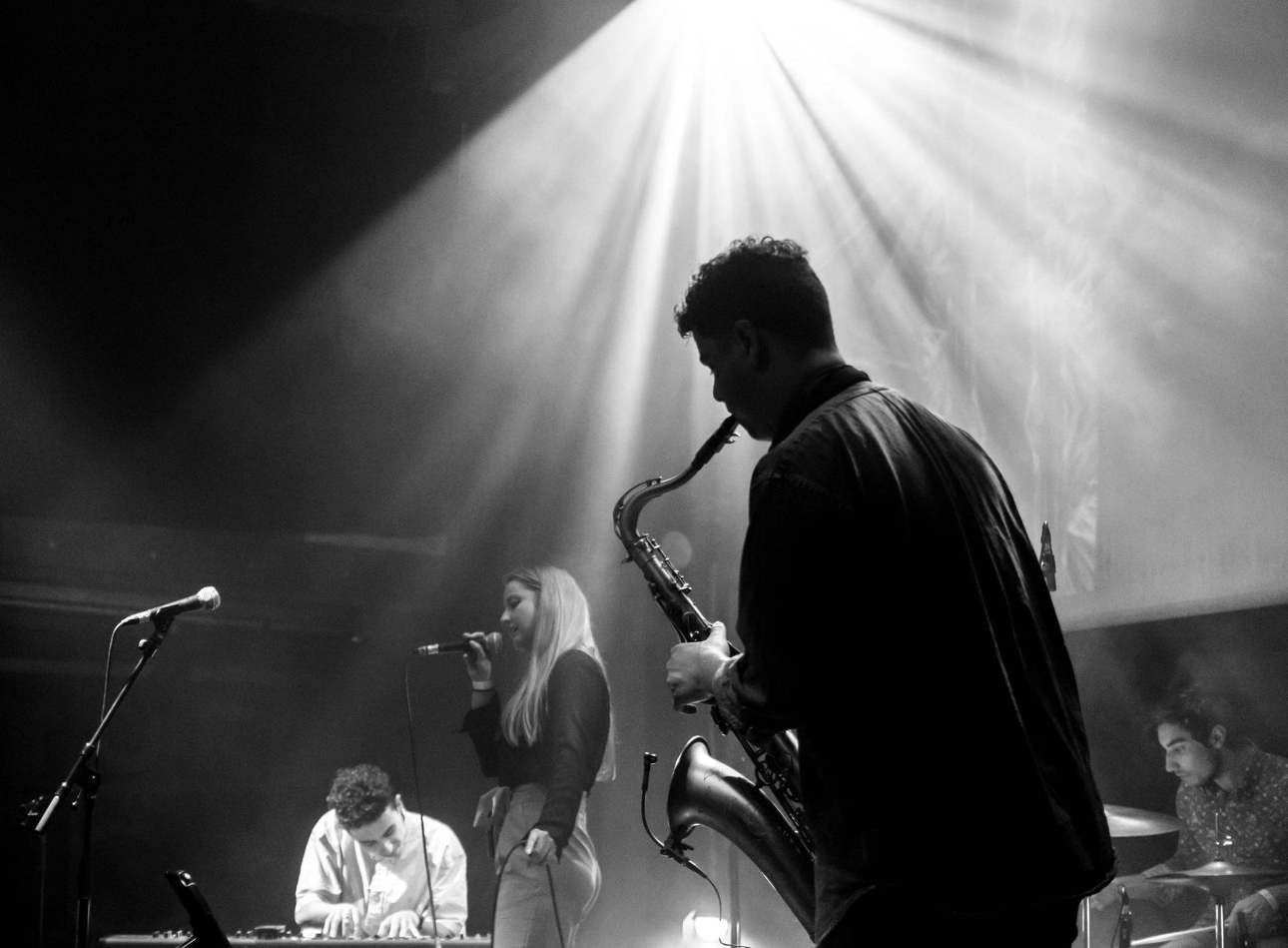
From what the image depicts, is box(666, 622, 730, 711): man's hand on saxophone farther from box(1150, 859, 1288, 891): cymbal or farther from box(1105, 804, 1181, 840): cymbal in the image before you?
box(1150, 859, 1288, 891): cymbal

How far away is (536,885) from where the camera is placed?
5777mm

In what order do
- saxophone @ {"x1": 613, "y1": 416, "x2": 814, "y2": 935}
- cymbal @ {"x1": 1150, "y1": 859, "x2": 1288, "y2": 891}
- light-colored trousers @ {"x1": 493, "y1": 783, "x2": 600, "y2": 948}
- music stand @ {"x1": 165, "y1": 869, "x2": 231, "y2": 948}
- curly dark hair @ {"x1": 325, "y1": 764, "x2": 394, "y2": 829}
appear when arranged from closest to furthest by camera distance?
music stand @ {"x1": 165, "y1": 869, "x2": 231, "y2": 948} < saxophone @ {"x1": 613, "y1": 416, "x2": 814, "y2": 935} < cymbal @ {"x1": 1150, "y1": 859, "x2": 1288, "y2": 891} < light-colored trousers @ {"x1": 493, "y1": 783, "x2": 600, "y2": 948} < curly dark hair @ {"x1": 325, "y1": 764, "x2": 394, "y2": 829}

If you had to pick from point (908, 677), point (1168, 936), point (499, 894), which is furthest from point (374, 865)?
point (908, 677)

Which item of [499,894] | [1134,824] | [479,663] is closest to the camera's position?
[1134,824]

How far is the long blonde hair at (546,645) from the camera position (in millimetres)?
6492

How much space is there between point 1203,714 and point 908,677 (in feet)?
9.76

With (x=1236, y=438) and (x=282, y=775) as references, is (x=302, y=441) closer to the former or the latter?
(x=282, y=775)

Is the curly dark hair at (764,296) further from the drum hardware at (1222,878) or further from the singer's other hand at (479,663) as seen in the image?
the singer's other hand at (479,663)

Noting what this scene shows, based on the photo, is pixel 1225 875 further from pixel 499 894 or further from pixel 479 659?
pixel 479 659

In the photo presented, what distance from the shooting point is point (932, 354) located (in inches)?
227

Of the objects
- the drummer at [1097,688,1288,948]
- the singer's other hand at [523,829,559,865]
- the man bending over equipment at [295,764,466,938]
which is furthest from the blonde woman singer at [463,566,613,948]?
the drummer at [1097,688,1288,948]

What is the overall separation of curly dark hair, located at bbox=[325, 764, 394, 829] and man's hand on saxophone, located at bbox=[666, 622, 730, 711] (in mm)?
4254

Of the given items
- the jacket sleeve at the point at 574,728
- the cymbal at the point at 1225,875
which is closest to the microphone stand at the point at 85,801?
the jacket sleeve at the point at 574,728

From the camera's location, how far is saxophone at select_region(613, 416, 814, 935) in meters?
2.82
